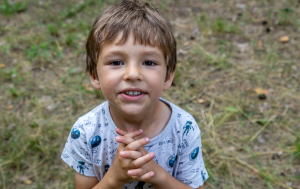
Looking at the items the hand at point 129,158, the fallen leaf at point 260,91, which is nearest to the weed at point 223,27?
the fallen leaf at point 260,91

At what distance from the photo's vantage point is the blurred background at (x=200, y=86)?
2299mm

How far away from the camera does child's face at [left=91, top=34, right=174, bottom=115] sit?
1.18 m

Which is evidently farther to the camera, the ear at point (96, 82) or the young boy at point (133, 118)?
the ear at point (96, 82)

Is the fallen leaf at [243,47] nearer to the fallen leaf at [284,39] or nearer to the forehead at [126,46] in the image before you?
the fallen leaf at [284,39]

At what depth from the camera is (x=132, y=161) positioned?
126 cm

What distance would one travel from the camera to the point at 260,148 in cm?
242

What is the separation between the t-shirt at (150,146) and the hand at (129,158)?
6.5 inches

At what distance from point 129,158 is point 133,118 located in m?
0.25

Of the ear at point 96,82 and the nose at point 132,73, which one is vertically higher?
the nose at point 132,73

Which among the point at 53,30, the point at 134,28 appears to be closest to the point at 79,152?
the point at 134,28

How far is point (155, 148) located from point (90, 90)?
1.74 metres

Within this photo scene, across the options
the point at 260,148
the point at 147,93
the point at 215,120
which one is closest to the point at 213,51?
the point at 215,120

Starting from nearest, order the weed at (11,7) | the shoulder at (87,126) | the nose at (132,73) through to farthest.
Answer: the nose at (132,73) → the shoulder at (87,126) → the weed at (11,7)

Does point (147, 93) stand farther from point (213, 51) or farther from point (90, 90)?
point (213, 51)
